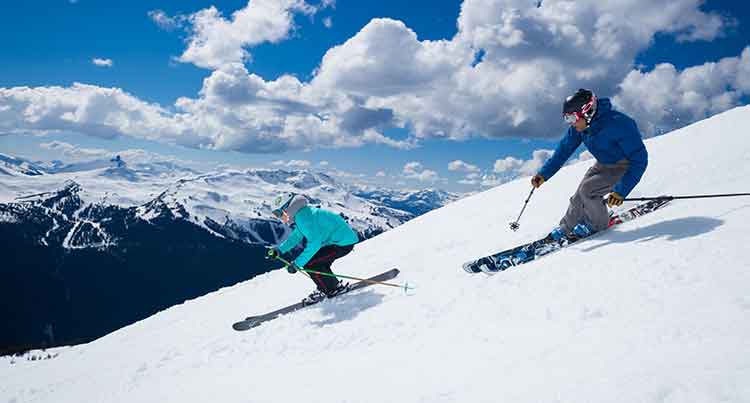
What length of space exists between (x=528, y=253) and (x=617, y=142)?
2.85 meters

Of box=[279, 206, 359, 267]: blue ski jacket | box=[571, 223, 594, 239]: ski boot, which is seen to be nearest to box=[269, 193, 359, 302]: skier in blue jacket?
box=[279, 206, 359, 267]: blue ski jacket

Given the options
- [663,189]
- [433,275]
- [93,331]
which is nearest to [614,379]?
[433,275]

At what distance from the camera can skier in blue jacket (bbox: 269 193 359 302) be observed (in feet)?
31.0

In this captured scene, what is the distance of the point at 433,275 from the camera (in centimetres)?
950

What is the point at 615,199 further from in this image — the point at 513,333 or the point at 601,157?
the point at 513,333

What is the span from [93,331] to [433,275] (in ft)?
779

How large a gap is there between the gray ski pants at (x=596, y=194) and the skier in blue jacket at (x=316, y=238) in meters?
5.22

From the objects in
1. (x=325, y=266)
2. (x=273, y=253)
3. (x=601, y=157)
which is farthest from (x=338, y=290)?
(x=601, y=157)

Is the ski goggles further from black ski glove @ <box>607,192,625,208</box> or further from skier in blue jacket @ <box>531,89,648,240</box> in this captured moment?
black ski glove @ <box>607,192,625,208</box>

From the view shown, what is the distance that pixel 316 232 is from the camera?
31.5 feet

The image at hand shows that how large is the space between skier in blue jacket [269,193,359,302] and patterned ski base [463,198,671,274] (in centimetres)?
315

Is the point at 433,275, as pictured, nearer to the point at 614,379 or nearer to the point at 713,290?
the point at 713,290

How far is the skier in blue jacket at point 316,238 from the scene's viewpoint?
9.46 m

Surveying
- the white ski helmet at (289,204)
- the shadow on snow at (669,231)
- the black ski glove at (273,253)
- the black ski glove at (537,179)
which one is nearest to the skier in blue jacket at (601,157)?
the shadow on snow at (669,231)
